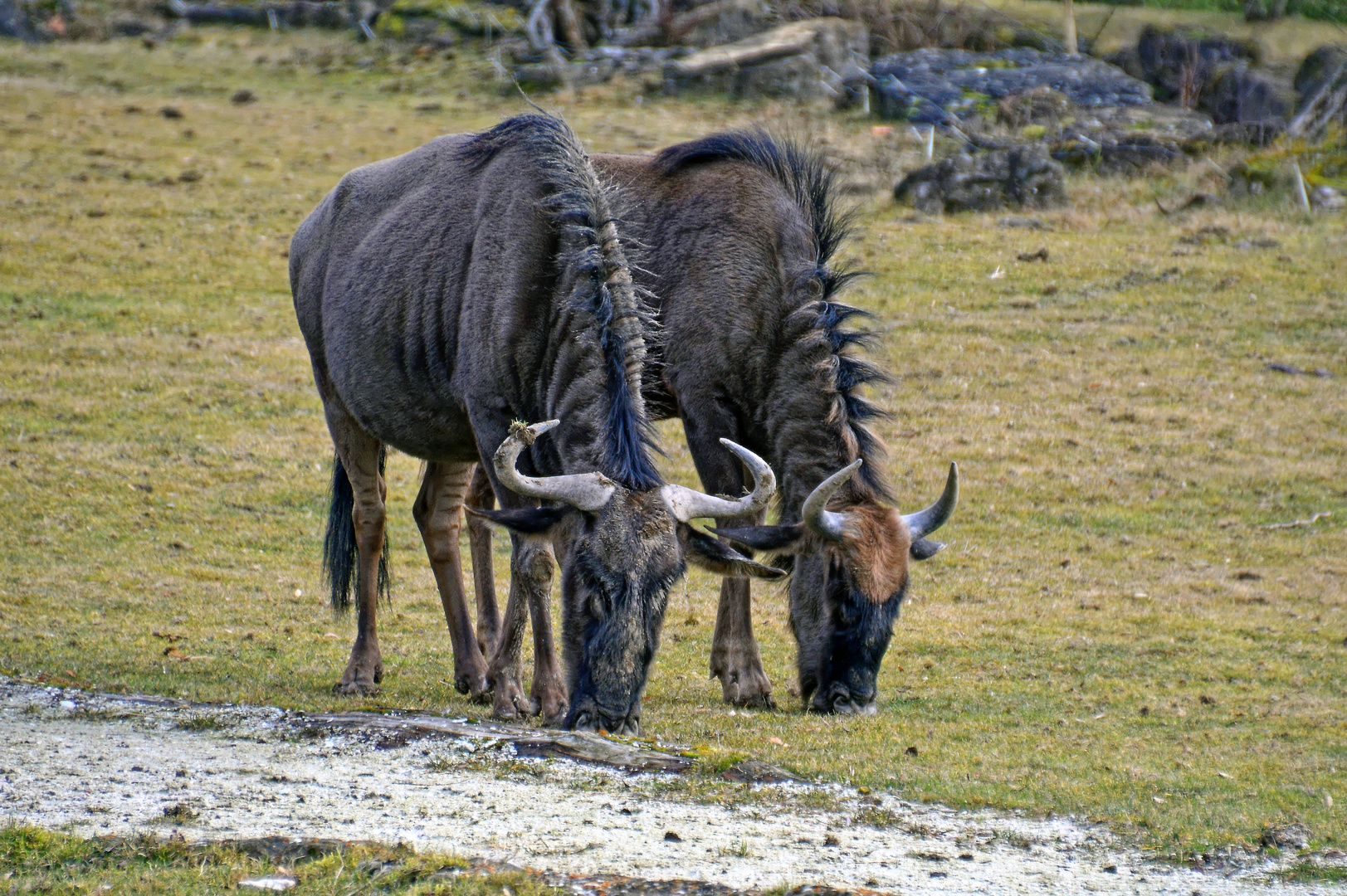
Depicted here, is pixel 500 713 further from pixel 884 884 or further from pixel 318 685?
pixel 884 884

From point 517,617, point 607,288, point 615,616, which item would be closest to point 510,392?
point 607,288

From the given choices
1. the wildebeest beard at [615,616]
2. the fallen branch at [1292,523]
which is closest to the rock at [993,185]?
the fallen branch at [1292,523]

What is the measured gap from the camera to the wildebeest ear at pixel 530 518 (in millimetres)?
6516

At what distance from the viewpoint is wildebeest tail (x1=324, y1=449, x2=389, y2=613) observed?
9156 millimetres

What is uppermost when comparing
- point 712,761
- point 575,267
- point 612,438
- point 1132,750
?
point 575,267

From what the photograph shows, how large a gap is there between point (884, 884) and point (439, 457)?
421 cm

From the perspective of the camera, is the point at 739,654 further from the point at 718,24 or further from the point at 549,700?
the point at 718,24

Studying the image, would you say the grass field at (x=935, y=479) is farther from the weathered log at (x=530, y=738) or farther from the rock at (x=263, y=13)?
the rock at (x=263, y=13)

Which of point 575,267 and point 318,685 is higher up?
point 575,267

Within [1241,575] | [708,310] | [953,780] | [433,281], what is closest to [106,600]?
[433,281]

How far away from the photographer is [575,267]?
7.11m

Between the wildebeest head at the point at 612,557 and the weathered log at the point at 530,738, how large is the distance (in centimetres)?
15

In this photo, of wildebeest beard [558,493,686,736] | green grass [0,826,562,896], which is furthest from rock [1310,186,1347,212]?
green grass [0,826,562,896]

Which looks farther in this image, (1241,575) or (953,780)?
(1241,575)
